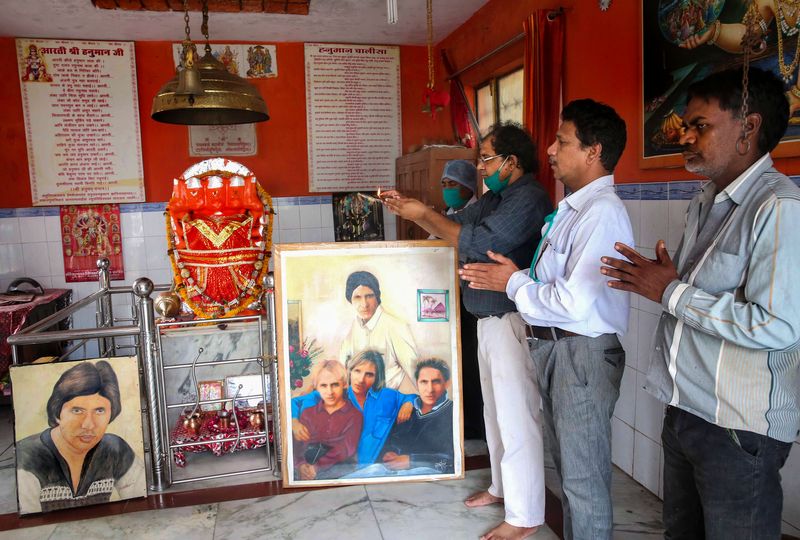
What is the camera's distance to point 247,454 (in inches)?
121

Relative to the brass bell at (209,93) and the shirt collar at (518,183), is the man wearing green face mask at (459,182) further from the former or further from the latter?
the brass bell at (209,93)

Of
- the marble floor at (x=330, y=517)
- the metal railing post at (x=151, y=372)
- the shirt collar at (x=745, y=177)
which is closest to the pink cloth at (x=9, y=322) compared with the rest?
the marble floor at (x=330, y=517)

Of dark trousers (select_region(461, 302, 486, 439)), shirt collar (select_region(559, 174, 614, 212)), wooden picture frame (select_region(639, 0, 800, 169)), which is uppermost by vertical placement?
wooden picture frame (select_region(639, 0, 800, 169))

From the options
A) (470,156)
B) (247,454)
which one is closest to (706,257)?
(247,454)

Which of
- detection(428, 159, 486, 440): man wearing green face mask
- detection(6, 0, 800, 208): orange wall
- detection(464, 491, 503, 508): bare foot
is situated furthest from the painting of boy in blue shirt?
detection(6, 0, 800, 208): orange wall

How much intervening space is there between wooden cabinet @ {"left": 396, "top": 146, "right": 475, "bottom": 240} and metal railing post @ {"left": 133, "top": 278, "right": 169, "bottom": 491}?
79.0 inches

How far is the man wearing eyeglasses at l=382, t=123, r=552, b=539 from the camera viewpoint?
2.16 metres

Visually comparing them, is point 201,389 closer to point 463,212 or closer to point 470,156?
point 463,212

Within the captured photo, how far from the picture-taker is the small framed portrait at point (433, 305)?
8.49 feet

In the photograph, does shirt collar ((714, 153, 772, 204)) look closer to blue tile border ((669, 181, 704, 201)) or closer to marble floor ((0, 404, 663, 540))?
blue tile border ((669, 181, 704, 201))

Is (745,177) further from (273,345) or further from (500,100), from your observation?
(500,100)

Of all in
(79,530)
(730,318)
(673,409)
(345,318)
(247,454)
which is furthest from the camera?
(247,454)

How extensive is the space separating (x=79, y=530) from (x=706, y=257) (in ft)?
8.38

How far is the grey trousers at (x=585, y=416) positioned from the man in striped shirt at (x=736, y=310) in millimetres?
304
